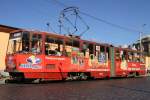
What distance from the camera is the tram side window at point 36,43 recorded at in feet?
64.0

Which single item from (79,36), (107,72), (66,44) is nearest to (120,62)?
(107,72)

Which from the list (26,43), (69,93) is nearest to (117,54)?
(26,43)

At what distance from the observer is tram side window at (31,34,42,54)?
64.0 feet

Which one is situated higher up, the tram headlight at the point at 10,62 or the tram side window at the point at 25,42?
the tram side window at the point at 25,42

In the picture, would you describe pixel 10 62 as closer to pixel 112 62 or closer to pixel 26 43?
pixel 26 43

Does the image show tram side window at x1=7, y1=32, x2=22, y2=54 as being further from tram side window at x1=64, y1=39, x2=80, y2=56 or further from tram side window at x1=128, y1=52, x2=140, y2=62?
tram side window at x1=128, y1=52, x2=140, y2=62

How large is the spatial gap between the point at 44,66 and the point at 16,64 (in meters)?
1.89

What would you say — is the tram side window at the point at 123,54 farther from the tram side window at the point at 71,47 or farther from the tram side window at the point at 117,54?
the tram side window at the point at 71,47

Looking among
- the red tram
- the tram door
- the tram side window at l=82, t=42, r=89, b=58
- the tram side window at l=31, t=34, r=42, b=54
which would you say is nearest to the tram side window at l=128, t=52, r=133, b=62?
the red tram

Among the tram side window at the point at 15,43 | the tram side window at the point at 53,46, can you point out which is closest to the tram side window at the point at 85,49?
the tram side window at the point at 53,46

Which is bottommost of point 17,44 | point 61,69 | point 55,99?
point 55,99

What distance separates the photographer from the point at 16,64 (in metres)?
19.2

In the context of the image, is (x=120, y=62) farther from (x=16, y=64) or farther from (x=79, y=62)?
(x=16, y=64)

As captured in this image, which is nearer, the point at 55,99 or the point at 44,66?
the point at 55,99
